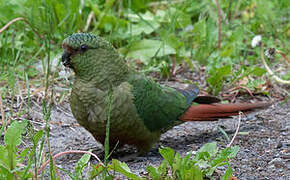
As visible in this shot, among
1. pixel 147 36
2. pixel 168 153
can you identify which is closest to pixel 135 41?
pixel 147 36

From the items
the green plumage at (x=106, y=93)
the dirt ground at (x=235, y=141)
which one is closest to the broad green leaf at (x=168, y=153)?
the dirt ground at (x=235, y=141)

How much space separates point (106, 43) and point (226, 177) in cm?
124

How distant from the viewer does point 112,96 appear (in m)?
2.92

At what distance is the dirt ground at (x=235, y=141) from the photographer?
2750 millimetres

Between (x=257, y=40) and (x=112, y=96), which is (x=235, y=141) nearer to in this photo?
(x=257, y=40)

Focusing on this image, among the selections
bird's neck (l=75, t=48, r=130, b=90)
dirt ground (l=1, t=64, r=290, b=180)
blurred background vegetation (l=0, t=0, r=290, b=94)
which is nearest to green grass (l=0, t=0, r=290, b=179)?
blurred background vegetation (l=0, t=0, r=290, b=94)

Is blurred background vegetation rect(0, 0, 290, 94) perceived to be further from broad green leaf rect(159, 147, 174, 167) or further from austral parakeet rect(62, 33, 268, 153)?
broad green leaf rect(159, 147, 174, 167)

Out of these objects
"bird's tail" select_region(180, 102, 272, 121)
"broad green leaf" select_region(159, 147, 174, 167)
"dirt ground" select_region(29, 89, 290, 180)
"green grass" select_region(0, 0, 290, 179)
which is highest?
"green grass" select_region(0, 0, 290, 179)

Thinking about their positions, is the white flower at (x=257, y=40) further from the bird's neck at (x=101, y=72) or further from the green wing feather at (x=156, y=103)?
the bird's neck at (x=101, y=72)

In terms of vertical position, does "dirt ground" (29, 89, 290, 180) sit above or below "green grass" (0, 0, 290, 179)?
below

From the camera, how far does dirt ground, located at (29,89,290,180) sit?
2.75 meters

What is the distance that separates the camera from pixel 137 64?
4.86 metres

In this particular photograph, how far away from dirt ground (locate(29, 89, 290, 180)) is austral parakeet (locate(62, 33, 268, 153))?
22cm

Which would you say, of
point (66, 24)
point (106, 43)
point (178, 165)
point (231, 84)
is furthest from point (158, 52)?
point (178, 165)
